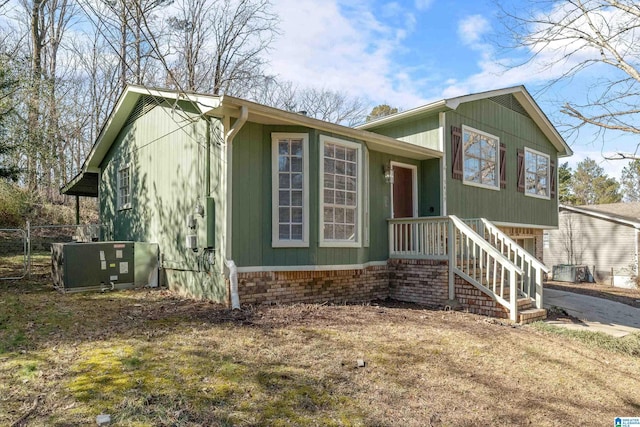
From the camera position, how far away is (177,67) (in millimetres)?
18844

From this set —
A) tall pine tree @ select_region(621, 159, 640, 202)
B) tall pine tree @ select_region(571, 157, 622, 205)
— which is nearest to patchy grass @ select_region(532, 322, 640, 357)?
tall pine tree @ select_region(571, 157, 622, 205)

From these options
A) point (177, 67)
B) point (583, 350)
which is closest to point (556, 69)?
point (583, 350)

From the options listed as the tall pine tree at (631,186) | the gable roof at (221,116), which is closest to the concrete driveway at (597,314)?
the gable roof at (221,116)

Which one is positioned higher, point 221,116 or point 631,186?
point 631,186

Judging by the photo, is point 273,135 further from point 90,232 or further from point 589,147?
point 90,232

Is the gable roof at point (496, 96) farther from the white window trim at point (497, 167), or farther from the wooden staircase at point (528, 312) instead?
the wooden staircase at point (528, 312)

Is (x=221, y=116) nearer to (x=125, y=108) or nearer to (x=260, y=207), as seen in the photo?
(x=260, y=207)

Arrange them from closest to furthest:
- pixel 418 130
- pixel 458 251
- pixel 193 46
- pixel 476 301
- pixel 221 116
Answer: pixel 221 116 → pixel 476 301 → pixel 458 251 → pixel 418 130 → pixel 193 46

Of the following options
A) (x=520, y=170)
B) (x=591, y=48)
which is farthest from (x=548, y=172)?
(x=591, y=48)

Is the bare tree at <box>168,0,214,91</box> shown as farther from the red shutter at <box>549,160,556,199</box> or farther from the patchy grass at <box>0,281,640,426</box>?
the red shutter at <box>549,160,556,199</box>

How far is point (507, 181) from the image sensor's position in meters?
11.8

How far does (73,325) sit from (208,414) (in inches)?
129

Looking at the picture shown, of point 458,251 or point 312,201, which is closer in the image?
point 312,201

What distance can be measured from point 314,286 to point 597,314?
638 centimetres
